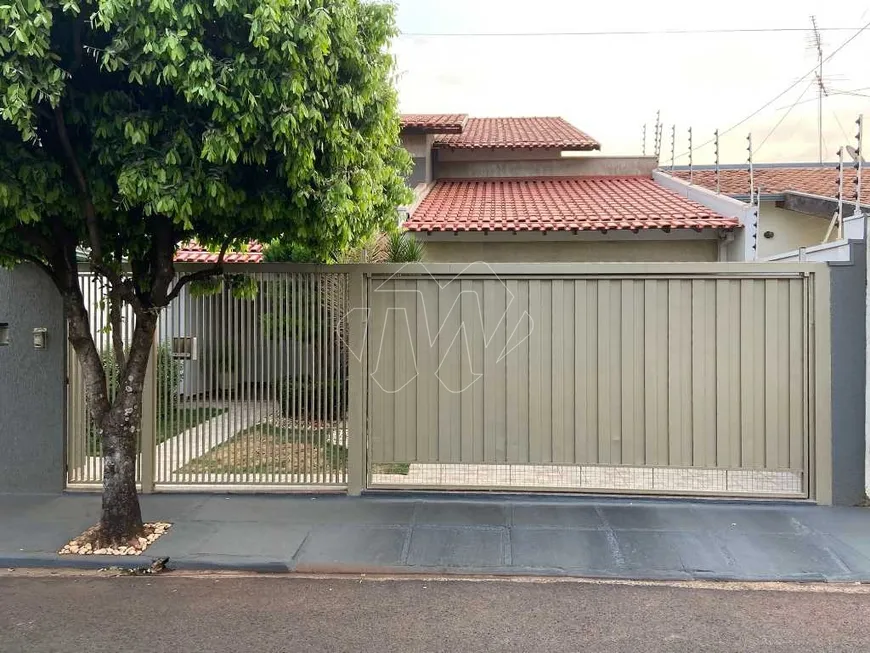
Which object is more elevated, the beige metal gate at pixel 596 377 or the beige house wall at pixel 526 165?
the beige house wall at pixel 526 165

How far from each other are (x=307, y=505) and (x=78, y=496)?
2451 millimetres

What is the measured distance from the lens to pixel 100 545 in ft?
16.5

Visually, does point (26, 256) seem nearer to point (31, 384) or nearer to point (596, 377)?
point (31, 384)

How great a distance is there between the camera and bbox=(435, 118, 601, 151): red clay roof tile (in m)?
13.6

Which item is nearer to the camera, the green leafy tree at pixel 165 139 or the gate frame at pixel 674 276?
the green leafy tree at pixel 165 139

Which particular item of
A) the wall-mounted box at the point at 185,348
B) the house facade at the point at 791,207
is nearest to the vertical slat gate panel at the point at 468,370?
the wall-mounted box at the point at 185,348

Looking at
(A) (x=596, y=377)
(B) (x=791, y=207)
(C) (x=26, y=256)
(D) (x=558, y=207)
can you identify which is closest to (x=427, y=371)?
(A) (x=596, y=377)

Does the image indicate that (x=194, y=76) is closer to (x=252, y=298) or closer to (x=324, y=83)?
(x=324, y=83)

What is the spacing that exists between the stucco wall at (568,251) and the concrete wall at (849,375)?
13.3 ft

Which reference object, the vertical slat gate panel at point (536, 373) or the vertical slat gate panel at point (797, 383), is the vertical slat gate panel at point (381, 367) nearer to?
the vertical slat gate panel at point (536, 373)

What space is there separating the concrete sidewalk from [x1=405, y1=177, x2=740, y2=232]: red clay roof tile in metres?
4.67

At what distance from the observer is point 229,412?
20.5 ft

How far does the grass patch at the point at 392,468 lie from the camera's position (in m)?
6.43

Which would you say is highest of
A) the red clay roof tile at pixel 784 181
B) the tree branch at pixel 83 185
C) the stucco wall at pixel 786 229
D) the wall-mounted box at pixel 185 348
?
the red clay roof tile at pixel 784 181
